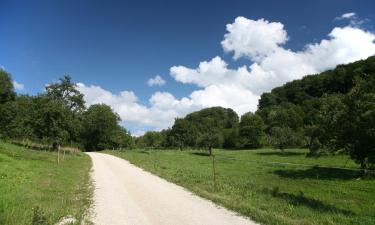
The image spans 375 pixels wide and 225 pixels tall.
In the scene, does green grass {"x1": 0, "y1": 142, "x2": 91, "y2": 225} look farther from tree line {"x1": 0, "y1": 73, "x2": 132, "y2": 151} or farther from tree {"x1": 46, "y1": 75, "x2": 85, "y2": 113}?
tree {"x1": 46, "y1": 75, "x2": 85, "y2": 113}

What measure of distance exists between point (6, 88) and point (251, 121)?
59.5 meters

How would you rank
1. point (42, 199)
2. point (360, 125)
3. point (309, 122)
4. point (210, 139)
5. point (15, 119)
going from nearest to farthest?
point (42, 199) → point (360, 125) → point (15, 119) → point (210, 139) → point (309, 122)

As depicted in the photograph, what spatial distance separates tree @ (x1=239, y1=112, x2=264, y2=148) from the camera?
279ft

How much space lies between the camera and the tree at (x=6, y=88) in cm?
7600

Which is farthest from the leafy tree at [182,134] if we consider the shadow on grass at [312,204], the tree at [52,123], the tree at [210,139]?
the shadow on grass at [312,204]

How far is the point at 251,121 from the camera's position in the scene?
88.0 meters

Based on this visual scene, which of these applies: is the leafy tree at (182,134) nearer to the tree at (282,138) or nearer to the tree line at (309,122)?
the tree line at (309,122)

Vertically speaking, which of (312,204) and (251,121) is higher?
(251,121)

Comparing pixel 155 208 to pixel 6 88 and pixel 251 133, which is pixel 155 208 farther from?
pixel 6 88

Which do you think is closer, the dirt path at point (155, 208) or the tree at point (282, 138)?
the dirt path at point (155, 208)

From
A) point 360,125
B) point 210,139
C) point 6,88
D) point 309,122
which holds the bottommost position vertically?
point 360,125

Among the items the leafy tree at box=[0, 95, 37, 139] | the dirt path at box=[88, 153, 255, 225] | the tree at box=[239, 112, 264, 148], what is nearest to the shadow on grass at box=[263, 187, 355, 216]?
the dirt path at box=[88, 153, 255, 225]

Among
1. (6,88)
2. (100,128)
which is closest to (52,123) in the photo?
(6,88)

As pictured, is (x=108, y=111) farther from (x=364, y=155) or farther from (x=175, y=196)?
(x=175, y=196)
